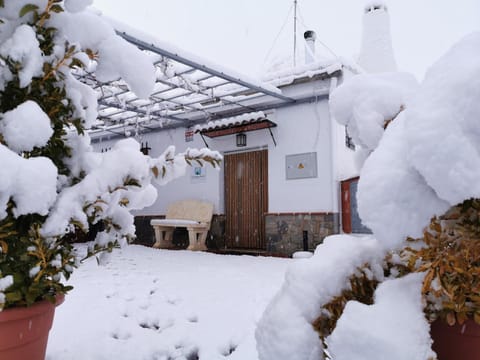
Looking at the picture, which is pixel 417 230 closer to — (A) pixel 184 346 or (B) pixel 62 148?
(B) pixel 62 148

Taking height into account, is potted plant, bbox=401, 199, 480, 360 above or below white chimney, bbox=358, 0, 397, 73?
below

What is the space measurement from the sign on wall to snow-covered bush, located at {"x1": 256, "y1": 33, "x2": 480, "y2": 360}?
20.1 ft

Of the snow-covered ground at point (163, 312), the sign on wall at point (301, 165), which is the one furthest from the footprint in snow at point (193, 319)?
the sign on wall at point (301, 165)

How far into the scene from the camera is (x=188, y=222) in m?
8.12

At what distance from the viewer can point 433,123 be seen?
92cm

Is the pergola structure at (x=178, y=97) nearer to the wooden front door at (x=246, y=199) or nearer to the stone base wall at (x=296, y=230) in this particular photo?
the wooden front door at (x=246, y=199)

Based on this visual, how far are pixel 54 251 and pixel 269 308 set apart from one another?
106 cm

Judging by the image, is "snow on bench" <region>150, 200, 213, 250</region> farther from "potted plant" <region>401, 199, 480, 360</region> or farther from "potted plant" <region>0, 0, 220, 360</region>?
"potted plant" <region>401, 199, 480, 360</region>

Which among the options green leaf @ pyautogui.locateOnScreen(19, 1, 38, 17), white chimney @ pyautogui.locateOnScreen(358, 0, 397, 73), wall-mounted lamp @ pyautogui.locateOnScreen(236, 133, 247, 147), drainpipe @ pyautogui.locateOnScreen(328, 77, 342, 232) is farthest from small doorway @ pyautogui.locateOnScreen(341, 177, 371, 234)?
green leaf @ pyautogui.locateOnScreen(19, 1, 38, 17)

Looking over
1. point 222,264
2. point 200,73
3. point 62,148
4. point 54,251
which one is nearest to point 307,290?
point 54,251

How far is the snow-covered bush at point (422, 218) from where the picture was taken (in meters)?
0.91

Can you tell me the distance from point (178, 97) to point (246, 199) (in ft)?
9.22

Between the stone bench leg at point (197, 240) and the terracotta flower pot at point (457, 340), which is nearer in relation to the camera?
the terracotta flower pot at point (457, 340)

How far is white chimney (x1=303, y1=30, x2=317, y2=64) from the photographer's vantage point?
8167mm
